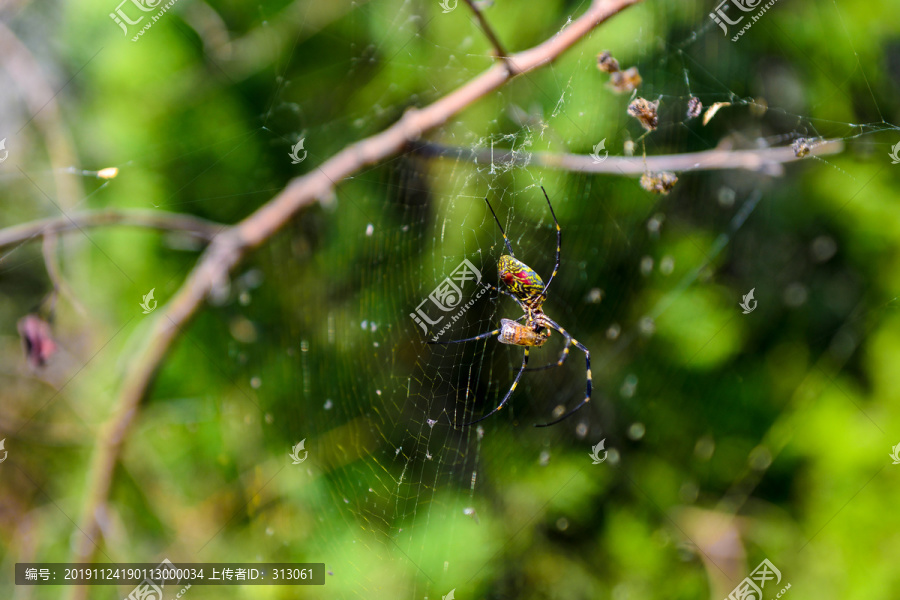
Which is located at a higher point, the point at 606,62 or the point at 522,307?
the point at 606,62

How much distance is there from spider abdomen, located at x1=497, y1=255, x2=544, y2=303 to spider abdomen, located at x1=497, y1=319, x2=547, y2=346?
0.09 meters

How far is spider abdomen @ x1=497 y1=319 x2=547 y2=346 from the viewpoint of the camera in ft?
4.15

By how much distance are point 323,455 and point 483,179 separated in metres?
1.10

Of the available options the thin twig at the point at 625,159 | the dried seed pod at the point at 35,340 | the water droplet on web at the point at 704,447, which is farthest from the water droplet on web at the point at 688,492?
the dried seed pod at the point at 35,340

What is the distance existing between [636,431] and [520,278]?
101 centimetres

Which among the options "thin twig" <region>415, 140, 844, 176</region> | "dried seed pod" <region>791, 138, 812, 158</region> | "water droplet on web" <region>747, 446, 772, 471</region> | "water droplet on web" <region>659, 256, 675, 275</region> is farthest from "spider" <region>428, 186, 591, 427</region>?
"water droplet on web" <region>747, 446, 772, 471</region>

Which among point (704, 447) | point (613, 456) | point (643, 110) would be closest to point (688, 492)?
point (704, 447)

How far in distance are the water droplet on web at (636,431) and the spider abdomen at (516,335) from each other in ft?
2.66

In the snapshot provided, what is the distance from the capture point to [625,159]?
149 cm

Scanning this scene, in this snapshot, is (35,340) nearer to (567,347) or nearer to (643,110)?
(567,347)

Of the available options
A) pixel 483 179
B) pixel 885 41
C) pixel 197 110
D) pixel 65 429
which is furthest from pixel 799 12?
pixel 65 429

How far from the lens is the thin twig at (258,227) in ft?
3.87

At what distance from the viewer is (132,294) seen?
187cm

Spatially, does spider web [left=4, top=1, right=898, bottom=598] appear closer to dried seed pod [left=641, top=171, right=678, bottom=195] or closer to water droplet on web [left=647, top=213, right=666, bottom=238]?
water droplet on web [left=647, top=213, right=666, bottom=238]
